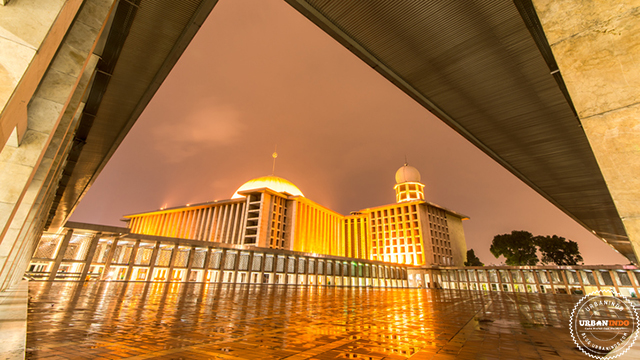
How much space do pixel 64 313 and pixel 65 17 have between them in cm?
648

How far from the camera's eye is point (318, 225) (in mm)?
68875

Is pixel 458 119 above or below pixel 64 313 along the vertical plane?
above

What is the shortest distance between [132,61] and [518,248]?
6212 centimetres

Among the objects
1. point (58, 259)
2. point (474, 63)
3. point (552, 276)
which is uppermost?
point (474, 63)

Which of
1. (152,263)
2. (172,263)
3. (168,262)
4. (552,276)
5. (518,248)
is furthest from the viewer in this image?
(518,248)

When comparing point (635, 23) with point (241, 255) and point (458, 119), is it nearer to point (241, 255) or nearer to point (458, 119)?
point (458, 119)

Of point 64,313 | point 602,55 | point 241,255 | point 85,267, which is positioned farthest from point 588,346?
point 241,255

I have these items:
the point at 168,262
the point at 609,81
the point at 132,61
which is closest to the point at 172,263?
the point at 168,262

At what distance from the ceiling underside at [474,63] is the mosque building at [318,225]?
4814 centimetres

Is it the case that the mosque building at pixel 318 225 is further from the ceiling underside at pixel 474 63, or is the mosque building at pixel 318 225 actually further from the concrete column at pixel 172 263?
the ceiling underside at pixel 474 63

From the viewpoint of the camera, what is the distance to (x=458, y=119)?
39.8ft

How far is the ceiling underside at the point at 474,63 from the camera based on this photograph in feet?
24.8

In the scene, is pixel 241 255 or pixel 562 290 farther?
pixel 562 290

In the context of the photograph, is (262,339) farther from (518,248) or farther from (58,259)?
(518,248)
